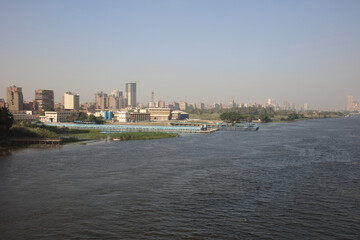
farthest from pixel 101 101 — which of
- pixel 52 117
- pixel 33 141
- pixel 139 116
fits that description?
pixel 33 141

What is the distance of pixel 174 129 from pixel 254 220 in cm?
3313

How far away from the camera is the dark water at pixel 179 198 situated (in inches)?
307

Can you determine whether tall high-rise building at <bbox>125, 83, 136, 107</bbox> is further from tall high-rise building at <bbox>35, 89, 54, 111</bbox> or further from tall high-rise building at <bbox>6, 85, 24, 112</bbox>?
tall high-rise building at <bbox>6, 85, 24, 112</bbox>

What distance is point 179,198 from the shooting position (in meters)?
10.2

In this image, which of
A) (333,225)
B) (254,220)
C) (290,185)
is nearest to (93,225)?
(254,220)

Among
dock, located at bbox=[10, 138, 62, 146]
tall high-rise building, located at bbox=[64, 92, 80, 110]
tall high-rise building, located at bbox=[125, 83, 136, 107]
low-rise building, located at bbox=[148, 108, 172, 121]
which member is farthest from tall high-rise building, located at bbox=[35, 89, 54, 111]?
tall high-rise building, located at bbox=[125, 83, 136, 107]

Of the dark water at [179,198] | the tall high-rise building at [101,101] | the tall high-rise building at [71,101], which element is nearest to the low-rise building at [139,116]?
the tall high-rise building at [71,101]

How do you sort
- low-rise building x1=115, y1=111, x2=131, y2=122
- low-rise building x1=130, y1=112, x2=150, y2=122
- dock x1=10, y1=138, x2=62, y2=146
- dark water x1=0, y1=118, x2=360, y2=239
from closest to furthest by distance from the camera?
dark water x1=0, y1=118, x2=360, y2=239 < dock x1=10, y1=138, x2=62, y2=146 < low-rise building x1=115, y1=111, x2=131, y2=122 < low-rise building x1=130, y1=112, x2=150, y2=122

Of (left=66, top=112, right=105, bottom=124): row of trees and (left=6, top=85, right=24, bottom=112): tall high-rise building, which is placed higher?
(left=6, top=85, right=24, bottom=112): tall high-rise building

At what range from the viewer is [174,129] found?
41.4 m

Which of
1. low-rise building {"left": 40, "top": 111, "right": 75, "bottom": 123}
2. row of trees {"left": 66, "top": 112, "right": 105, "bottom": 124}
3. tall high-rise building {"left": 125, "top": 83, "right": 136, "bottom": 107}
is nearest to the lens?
low-rise building {"left": 40, "top": 111, "right": 75, "bottom": 123}

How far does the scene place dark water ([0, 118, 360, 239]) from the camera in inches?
307

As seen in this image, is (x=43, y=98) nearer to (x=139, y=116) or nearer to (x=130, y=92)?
(x=139, y=116)

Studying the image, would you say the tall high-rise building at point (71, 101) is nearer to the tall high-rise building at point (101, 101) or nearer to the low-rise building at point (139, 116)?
the tall high-rise building at point (101, 101)
